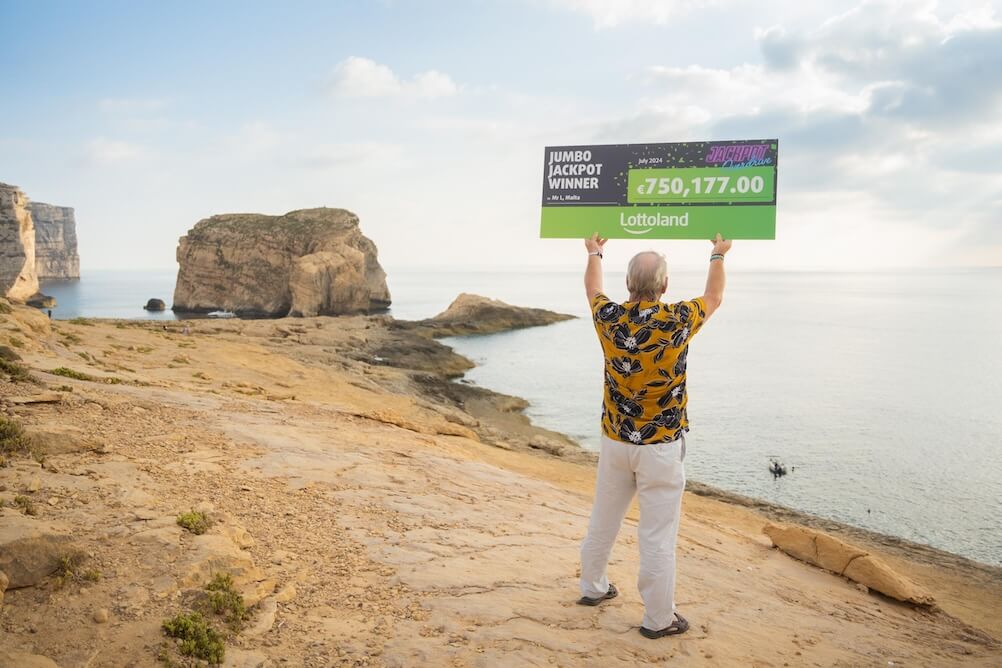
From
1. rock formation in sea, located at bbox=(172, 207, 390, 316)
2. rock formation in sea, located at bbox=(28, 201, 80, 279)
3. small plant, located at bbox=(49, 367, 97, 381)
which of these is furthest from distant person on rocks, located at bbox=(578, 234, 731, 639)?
rock formation in sea, located at bbox=(28, 201, 80, 279)

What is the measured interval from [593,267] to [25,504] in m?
5.51

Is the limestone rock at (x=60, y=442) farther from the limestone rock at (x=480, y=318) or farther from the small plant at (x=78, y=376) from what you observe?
the limestone rock at (x=480, y=318)

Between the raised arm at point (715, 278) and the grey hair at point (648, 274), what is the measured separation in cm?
42

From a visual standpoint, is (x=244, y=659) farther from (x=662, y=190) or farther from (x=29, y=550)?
(x=662, y=190)

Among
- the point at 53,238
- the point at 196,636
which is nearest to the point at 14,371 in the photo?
the point at 196,636

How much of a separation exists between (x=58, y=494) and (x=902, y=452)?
30.1 meters

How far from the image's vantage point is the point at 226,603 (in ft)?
16.3

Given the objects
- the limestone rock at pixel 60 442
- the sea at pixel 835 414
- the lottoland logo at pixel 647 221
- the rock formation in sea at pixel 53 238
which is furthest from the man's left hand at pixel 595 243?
the rock formation in sea at pixel 53 238

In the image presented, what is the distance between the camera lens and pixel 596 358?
184 feet

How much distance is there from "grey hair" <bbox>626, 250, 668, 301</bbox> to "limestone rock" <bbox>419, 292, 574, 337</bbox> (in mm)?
64542

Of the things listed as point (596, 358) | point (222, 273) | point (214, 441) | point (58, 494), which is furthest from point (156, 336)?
point (222, 273)

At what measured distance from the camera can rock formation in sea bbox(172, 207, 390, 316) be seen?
8319 cm

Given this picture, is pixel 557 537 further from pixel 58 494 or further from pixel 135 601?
pixel 58 494

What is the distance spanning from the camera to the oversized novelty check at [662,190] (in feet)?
20.0
